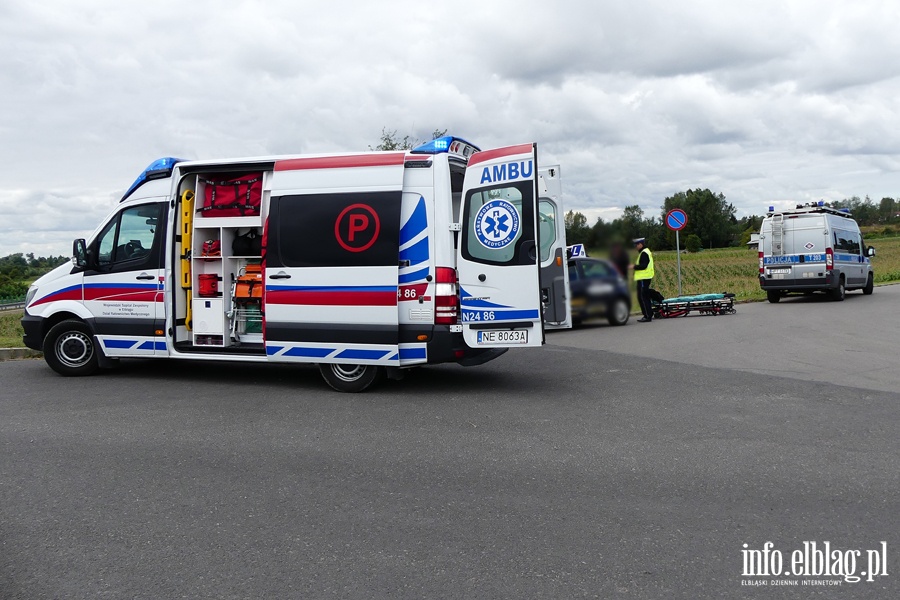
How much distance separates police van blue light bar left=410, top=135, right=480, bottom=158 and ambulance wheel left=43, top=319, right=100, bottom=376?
499 cm

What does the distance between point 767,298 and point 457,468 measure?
1942 cm

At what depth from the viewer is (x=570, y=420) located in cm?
698

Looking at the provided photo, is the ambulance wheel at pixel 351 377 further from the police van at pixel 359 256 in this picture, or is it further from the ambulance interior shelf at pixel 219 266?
the ambulance interior shelf at pixel 219 266

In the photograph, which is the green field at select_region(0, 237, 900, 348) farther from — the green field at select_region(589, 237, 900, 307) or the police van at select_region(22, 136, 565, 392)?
the police van at select_region(22, 136, 565, 392)

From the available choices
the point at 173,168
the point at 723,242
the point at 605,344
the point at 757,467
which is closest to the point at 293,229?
the point at 173,168

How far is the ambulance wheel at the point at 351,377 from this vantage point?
27.6 feet

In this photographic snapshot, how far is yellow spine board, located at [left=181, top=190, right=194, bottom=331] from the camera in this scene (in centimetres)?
921

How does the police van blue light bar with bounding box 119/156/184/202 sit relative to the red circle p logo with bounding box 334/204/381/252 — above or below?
above

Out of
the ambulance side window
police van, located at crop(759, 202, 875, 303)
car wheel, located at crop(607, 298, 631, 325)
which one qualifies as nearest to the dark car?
car wheel, located at crop(607, 298, 631, 325)

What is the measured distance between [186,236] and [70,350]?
2215mm

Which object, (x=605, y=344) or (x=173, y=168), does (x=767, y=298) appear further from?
(x=173, y=168)

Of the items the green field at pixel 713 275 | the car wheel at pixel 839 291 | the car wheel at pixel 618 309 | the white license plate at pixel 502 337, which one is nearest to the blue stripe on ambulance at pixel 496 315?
the white license plate at pixel 502 337

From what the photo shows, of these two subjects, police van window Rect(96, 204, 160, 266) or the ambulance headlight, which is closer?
police van window Rect(96, 204, 160, 266)

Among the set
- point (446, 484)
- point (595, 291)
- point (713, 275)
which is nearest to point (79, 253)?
point (595, 291)
